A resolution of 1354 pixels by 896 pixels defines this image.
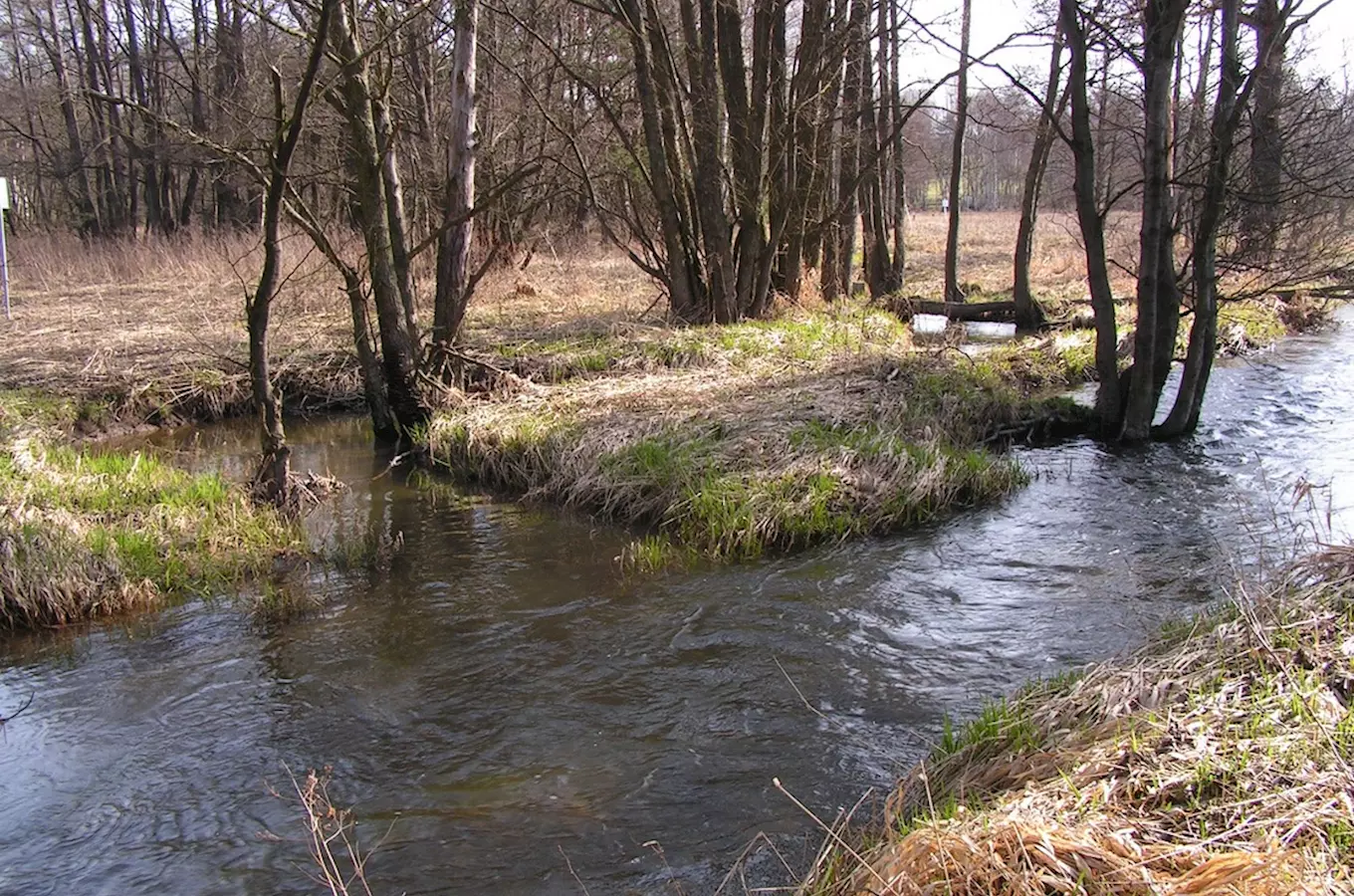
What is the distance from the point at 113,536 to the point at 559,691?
3.70 meters

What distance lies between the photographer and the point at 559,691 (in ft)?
17.6

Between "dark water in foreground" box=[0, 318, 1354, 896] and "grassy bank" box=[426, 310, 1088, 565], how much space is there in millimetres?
405

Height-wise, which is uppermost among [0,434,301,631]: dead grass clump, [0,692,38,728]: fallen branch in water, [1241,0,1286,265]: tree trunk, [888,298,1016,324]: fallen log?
[1241,0,1286,265]: tree trunk

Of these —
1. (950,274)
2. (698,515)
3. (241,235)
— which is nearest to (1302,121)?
(698,515)

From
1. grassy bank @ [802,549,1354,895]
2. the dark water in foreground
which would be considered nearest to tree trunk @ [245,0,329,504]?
the dark water in foreground

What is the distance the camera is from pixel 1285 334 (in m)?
17.6

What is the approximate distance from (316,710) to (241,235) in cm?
1897

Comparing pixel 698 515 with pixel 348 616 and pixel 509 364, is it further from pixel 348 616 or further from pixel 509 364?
pixel 509 364

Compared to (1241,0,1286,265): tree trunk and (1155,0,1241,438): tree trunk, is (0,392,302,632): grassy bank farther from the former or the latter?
(1241,0,1286,265): tree trunk

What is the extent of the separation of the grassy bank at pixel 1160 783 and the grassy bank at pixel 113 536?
4979mm

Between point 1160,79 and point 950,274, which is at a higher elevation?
point 1160,79

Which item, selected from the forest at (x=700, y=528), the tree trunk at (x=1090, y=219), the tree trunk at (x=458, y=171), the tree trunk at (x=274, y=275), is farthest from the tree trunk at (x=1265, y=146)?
the tree trunk at (x=458, y=171)

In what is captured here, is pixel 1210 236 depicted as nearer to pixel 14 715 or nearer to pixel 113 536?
pixel 113 536

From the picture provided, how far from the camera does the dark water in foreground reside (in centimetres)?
412
